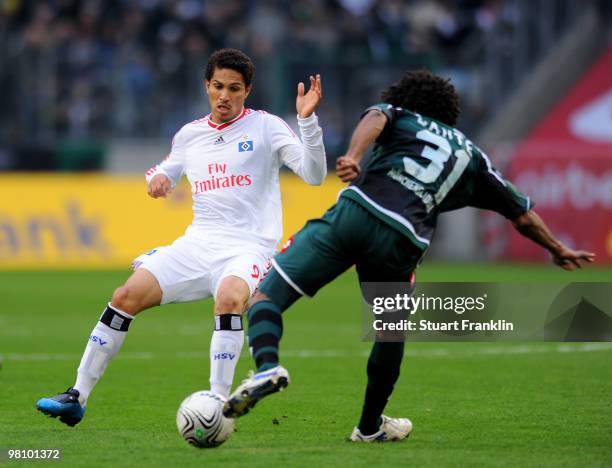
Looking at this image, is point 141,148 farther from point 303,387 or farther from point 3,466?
point 3,466

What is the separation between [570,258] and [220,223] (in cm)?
220

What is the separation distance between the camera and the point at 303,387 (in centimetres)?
975

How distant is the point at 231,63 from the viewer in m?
7.86

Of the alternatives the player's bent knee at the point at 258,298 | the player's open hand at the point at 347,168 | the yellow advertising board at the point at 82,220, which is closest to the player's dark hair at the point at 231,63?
the player's bent knee at the point at 258,298

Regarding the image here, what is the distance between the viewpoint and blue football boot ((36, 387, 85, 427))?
7.31m

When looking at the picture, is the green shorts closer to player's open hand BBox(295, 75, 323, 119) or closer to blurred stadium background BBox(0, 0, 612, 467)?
player's open hand BBox(295, 75, 323, 119)

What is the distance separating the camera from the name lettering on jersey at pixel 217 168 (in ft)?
26.2

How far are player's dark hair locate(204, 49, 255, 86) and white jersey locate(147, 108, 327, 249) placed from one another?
1.05 feet

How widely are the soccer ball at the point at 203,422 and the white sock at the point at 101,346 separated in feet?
3.36

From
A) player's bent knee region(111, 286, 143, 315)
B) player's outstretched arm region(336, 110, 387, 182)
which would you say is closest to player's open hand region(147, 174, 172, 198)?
player's bent knee region(111, 286, 143, 315)

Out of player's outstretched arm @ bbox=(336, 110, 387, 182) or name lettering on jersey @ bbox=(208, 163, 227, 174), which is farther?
name lettering on jersey @ bbox=(208, 163, 227, 174)

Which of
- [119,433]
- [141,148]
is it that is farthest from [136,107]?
[119,433]

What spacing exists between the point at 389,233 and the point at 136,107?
63.8 feet

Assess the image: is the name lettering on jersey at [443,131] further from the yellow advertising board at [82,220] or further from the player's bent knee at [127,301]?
the yellow advertising board at [82,220]
